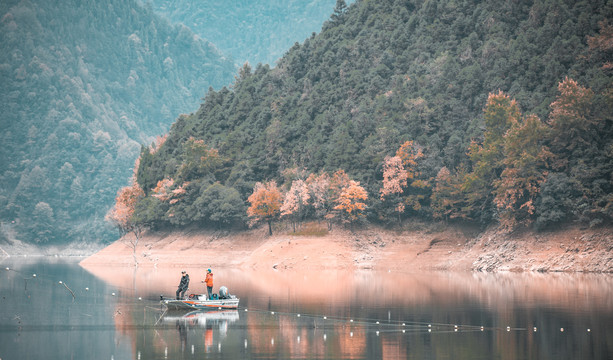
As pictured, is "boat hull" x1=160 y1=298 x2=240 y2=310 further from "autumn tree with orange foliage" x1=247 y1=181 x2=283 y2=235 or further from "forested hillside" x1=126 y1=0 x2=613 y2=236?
"autumn tree with orange foliage" x1=247 y1=181 x2=283 y2=235

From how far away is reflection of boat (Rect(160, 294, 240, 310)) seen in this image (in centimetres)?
5412

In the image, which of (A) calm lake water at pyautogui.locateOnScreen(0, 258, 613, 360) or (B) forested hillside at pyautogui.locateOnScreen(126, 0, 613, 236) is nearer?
(A) calm lake water at pyautogui.locateOnScreen(0, 258, 613, 360)

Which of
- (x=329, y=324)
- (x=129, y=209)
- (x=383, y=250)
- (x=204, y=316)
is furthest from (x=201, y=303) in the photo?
(x=129, y=209)

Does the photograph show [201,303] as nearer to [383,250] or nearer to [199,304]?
[199,304]

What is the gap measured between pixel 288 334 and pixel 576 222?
207 feet

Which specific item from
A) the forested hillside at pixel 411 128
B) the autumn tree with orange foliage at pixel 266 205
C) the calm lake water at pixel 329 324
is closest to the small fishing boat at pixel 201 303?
the calm lake water at pixel 329 324

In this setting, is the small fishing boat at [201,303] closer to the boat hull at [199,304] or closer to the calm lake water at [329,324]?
the boat hull at [199,304]

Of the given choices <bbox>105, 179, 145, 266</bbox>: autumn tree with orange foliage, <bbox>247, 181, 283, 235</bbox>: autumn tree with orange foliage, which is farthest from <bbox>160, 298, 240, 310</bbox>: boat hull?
<bbox>105, 179, 145, 266</bbox>: autumn tree with orange foliage

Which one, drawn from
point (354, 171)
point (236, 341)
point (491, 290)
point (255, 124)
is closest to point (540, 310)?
point (491, 290)

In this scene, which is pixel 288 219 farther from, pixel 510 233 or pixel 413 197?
pixel 510 233

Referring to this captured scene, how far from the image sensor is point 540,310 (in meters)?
49.1

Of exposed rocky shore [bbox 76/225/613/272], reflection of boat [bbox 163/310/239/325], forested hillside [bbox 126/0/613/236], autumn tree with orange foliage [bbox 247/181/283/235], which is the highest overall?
forested hillside [bbox 126/0/613/236]

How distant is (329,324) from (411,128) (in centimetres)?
9061

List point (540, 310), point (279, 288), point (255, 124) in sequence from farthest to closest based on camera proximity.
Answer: point (255, 124) < point (279, 288) < point (540, 310)
